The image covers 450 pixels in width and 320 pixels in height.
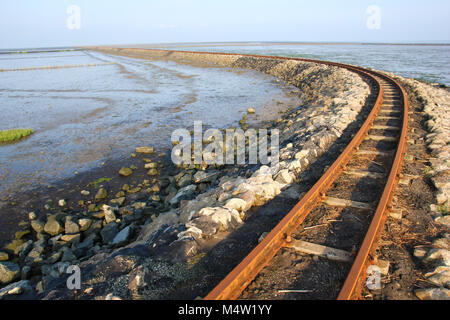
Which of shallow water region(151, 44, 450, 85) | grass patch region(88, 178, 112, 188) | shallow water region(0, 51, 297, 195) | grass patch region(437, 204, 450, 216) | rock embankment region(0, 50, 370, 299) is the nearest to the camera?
rock embankment region(0, 50, 370, 299)

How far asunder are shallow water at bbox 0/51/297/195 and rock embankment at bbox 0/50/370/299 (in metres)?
2.80

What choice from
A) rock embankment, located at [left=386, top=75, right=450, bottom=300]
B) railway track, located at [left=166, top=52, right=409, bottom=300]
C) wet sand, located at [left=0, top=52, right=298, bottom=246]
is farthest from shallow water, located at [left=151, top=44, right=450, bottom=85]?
railway track, located at [left=166, top=52, right=409, bottom=300]

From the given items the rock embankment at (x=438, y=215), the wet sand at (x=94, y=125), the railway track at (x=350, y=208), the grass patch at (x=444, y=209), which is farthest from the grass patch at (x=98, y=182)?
the grass patch at (x=444, y=209)

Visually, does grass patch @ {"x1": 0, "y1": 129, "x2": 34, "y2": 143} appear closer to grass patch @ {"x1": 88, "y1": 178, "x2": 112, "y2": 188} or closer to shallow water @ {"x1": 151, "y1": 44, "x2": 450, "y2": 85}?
grass patch @ {"x1": 88, "y1": 178, "x2": 112, "y2": 188}

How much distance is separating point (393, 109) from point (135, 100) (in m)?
16.0

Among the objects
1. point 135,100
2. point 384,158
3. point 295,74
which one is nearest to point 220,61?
point 295,74

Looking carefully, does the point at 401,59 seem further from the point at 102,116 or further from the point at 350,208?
the point at 350,208

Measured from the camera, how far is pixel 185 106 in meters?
17.8

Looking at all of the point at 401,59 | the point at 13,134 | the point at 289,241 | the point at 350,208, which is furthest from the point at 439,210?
the point at 401,59

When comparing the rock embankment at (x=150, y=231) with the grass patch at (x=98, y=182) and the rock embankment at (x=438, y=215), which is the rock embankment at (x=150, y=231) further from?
the rock embankment at (x=438, y=215)

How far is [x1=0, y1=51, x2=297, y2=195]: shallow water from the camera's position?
1002 centimetres

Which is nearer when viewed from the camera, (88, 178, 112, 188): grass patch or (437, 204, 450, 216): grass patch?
(437, 204, 450, 216): grass patch

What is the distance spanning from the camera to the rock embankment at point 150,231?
319 cm

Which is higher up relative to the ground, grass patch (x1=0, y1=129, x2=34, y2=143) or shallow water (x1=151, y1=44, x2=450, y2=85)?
shallow water (x1=151, y1=44, x2=450, y2=85)
